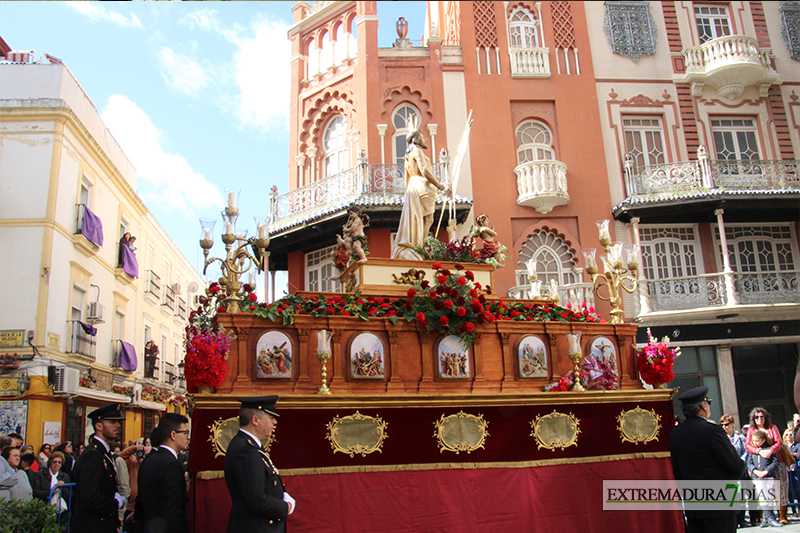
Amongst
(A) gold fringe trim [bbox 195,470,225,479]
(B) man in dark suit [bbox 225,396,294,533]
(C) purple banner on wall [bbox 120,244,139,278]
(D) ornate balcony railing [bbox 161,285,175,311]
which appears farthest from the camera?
(D) ornate balcony railing [bbox 161,285,175,311]

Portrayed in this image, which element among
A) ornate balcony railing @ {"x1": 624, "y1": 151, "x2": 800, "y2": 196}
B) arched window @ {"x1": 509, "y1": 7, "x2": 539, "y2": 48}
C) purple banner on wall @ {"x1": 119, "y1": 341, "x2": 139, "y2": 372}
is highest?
arched window @ {"x1": 509, "y1": 7, "x2": 539, "y2": 48}

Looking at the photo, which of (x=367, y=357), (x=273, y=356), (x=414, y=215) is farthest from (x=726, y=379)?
(x=273, y=356)

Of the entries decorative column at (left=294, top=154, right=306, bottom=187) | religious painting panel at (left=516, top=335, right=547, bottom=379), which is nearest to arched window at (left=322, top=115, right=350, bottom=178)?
decorative column at (left=294, top=154, right=306, bottom=187)

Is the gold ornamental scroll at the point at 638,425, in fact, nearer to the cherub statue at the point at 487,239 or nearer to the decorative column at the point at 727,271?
the cherub statue at the point at 487,239

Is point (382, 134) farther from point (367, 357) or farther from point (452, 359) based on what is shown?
point (367, 357)

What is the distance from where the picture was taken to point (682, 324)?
1775 cm

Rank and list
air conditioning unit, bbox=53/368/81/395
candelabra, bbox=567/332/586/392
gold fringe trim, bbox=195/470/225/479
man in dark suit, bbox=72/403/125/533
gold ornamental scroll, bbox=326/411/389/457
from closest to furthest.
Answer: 1. man in dark suit, bbox=72/403/125/533
2. gold fringe trim, bbox=195/470/225/479
3. gold ornamental scroll, bbox=326/411/389/457
4. candelabra, bbox=567/332/586/392
5. air conditioning unit, bbox=53/368/81/395

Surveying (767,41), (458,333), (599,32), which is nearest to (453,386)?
(458,333)

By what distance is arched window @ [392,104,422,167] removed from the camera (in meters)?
19.2

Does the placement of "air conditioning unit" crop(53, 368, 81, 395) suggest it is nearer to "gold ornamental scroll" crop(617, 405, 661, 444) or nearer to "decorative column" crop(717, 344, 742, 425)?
"gold ornamental scroll" crop(617, 405, 661, 444)

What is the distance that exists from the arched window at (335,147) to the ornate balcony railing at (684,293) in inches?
390

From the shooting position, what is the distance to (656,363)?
316 inches

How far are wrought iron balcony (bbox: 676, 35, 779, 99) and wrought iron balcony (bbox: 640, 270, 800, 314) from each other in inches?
244

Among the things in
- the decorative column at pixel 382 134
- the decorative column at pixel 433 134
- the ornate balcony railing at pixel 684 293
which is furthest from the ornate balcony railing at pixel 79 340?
the ornate balcony railing at pixel 684 293
